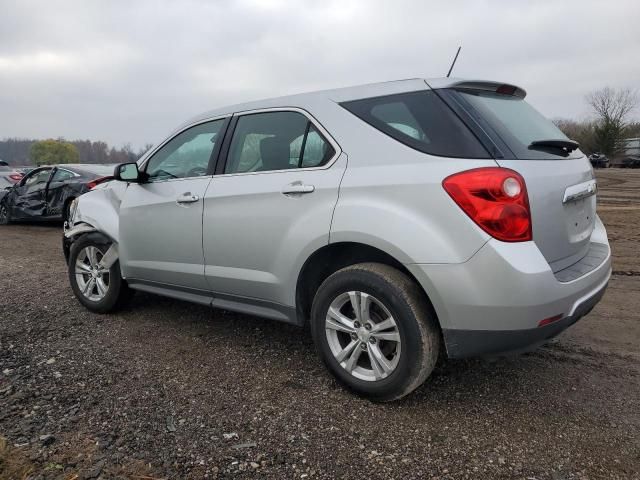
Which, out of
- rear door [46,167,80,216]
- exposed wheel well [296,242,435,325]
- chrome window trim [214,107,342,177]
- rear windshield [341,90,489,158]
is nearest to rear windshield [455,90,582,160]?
rear windshield [341,90,489,158]

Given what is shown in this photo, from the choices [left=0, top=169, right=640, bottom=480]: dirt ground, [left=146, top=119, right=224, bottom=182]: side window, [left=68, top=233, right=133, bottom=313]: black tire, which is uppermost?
[left=146, top=119, right=224, bottom=182]: side window

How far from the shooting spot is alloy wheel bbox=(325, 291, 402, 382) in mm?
2760

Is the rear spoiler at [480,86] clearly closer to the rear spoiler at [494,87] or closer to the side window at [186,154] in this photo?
the rear spoiler at [494,87]

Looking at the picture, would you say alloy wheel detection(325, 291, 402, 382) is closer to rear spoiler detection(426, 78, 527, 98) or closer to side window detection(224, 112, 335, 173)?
side window detection(224, 112, 335, 173)

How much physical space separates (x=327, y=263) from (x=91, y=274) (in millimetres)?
2626

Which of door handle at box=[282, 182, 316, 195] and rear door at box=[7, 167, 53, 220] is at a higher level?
door handle at box=[282, 182, 316, 195]

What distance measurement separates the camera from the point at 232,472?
2.32 meters

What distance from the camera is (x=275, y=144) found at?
3357 mm

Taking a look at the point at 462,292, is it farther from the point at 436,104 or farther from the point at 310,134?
the point at 310,134

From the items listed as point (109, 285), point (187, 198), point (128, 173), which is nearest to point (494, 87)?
point (187, 198)

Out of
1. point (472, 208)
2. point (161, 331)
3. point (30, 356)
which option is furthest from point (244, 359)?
point (472, 208)

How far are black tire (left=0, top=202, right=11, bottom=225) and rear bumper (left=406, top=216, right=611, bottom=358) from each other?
1157 centimetres

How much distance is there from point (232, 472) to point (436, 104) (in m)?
2.10

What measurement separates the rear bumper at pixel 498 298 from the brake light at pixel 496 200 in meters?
0.07
